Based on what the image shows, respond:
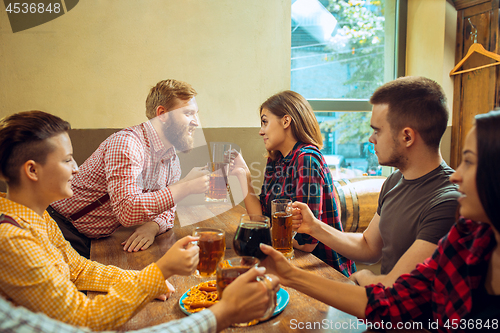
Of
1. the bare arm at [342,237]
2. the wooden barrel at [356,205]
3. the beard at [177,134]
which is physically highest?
the beard at [177,134]

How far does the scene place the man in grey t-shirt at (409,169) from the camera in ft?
3.83

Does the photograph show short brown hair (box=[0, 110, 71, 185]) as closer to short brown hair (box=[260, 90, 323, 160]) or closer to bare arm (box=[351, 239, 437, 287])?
bare arm (box=[351, 239, 437, 287])

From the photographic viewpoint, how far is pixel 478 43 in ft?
9.45

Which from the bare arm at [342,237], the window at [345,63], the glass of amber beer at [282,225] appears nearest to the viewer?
the glass of amber beer at [282,225]

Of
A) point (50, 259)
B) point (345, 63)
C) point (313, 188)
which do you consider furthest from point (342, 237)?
point (345, 63)

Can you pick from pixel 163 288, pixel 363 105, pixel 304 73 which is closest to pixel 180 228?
pixel 163 288

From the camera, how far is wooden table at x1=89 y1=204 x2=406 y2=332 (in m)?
0.85

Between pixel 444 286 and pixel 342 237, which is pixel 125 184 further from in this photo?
pixel 444 286

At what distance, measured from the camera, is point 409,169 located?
130 cm

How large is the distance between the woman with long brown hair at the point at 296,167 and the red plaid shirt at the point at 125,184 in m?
0.45

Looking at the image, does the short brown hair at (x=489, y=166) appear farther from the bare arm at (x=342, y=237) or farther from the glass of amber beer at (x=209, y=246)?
the bare arm at (x=342, y=237)

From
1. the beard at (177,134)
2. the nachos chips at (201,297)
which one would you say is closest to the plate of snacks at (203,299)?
the nachos chips at (201,297)

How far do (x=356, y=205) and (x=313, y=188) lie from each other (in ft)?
3.68

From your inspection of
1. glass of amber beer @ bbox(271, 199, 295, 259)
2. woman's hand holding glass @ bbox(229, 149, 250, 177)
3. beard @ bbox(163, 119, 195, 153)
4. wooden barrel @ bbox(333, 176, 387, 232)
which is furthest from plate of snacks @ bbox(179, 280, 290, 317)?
wooden barrel @ bbox(333, 176, 387, 232)
